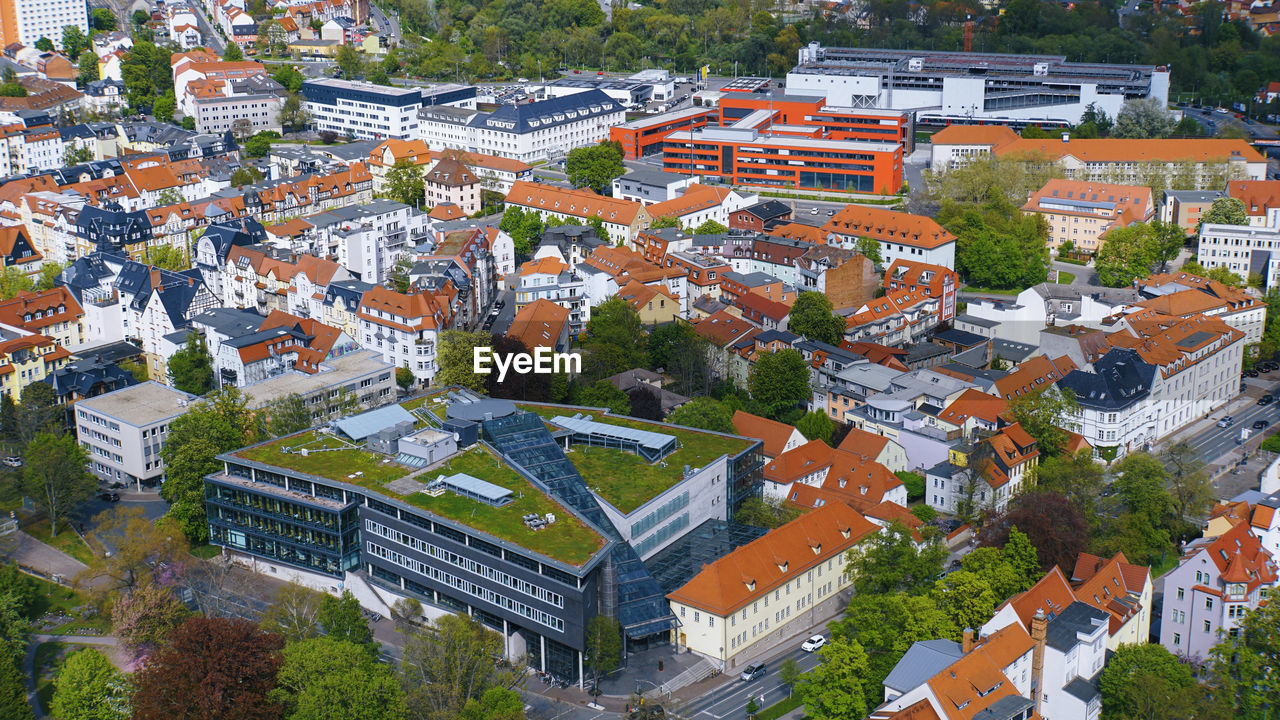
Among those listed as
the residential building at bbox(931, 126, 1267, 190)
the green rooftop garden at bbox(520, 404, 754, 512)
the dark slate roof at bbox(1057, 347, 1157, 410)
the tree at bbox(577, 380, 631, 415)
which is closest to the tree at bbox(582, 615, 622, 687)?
the green rooftop garden at bbox(520, 404, 754, 512)

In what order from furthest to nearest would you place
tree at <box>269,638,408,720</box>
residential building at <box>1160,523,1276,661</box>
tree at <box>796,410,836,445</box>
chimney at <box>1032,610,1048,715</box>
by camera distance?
tree at <box>796,410,836,445</box> → residential building at <box>1160,523,1276,661</box> → chimney at <box>1032,610,1048,715</box> → tree at <box>269,638,408,720</box>

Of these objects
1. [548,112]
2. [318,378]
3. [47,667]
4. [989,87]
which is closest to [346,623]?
[47,667]

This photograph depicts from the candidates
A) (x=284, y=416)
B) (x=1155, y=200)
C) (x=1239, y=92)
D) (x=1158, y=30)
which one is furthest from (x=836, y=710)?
(x=1158, y=30)

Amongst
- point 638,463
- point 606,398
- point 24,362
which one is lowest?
point 606,398

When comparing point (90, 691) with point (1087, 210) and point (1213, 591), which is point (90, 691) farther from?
point (1087, 210)

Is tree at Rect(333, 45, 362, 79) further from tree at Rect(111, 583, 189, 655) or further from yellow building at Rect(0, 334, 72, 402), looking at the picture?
tree at Rect(111, 583, 189, 655)

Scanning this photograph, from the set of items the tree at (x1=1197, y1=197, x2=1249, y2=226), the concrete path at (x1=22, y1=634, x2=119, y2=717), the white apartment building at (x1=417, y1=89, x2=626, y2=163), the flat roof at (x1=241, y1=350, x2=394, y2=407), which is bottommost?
the concrete path at (x1=22, y1=634, x2=119, y2=717)

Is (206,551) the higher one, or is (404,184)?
(404,184)
